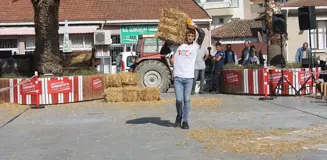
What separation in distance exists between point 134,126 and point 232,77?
8.04 meters

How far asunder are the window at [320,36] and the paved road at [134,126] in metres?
13.1

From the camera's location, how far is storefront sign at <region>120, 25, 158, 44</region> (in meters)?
32.6

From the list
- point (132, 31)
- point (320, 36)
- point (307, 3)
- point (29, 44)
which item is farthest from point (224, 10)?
point (320, 36)

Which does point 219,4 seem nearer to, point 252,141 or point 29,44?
point 29,44

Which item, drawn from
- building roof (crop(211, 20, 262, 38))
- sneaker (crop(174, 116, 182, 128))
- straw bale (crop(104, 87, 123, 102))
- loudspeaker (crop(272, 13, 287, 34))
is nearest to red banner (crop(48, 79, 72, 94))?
straw bale (crop(104, 87, 123, 102))

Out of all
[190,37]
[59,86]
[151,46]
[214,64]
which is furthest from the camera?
[151,46]

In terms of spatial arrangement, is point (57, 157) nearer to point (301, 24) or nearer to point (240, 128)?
point (240, 128)

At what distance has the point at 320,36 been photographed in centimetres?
2878

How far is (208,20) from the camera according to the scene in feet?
109

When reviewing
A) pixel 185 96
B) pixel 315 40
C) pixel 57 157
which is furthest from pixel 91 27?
pixel 57 157

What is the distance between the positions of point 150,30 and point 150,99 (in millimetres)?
16739

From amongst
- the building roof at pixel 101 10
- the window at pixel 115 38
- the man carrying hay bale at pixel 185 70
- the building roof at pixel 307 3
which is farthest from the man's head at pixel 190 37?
the window at pixel 115 38

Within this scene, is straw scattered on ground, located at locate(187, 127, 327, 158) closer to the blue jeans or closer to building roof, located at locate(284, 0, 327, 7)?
the blue jeans

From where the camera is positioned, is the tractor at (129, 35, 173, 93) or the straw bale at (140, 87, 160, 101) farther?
the tractor at (129, 35, 173, 93)
